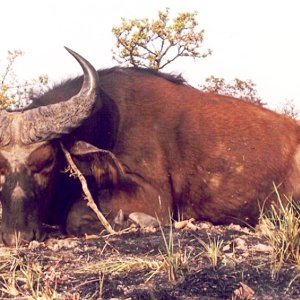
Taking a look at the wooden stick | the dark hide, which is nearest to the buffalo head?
the wooden stick

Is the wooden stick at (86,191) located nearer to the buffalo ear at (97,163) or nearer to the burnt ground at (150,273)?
the buffalo ear at (97,163)

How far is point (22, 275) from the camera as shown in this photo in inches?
148

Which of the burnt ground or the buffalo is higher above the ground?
the buffalo

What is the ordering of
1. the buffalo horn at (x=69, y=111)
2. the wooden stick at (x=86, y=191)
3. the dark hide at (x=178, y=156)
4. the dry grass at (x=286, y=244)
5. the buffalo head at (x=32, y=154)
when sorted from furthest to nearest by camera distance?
1. the dark hide at (x=178, y=156)
2. the buffalo horn at (x=69, y=111)
3. the wooden stick at (x=86, y=191)
4. the buffalo head at (x=32, y=154)
5. the dry grass at (x=286, y=244)

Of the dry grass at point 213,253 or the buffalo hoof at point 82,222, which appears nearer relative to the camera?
the dry grass at point 213,253

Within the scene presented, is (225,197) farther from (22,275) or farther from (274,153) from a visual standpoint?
(22,275)

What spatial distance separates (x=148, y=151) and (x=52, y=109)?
39.2 inches

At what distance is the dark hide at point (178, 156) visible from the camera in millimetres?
6160

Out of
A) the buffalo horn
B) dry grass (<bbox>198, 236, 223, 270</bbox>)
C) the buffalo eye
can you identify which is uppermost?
the buffalo horn

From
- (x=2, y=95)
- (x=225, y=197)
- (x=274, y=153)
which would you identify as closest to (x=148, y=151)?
(x=225, y=197)

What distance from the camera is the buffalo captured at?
5926 millimetres

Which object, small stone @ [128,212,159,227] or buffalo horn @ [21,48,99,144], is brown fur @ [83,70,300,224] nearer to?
small stone @ [128,212,159,227]

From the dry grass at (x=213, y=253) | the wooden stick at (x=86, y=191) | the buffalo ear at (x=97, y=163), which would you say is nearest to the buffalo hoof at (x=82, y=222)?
the wooden stick at (x=86, y=191)

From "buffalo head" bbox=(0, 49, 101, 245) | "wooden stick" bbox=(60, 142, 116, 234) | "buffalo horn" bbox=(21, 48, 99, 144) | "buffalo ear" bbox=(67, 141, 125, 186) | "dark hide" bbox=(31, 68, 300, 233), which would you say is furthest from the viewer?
"dark hide" bbox=(31, 68, 300, 233)
